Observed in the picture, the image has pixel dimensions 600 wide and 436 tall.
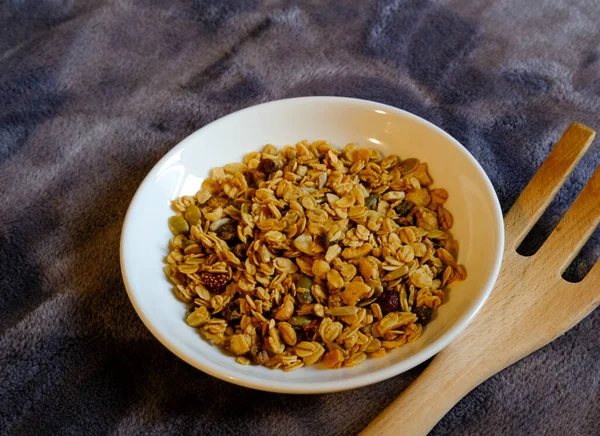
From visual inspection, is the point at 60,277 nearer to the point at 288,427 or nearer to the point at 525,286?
the point at 288,427

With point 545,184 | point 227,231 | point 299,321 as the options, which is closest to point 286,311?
point 299,321

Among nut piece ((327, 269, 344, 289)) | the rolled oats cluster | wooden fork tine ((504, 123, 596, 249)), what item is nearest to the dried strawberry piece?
the rolled oats cluster

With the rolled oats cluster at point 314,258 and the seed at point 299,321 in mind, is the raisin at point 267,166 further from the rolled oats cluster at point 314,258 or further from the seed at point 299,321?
the seed at point 299,321

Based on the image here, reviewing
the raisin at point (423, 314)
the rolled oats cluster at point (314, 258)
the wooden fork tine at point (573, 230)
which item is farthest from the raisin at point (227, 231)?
the wooden fork tine at point (573, 230)

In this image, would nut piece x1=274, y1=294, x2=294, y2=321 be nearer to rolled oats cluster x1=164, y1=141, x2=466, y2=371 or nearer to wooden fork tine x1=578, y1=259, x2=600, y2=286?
rolled oats cluster x1=164, y1=141, x2=466, y2=371

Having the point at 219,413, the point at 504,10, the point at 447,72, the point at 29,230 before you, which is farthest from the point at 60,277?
the point at 504,10
